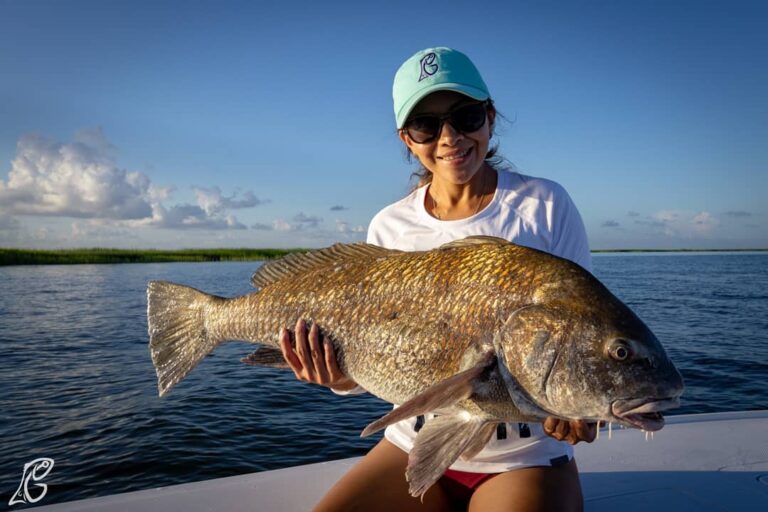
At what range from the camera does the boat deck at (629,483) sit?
3.74 m

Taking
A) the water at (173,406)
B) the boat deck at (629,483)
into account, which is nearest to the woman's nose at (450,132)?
the boat deck at (629,483)

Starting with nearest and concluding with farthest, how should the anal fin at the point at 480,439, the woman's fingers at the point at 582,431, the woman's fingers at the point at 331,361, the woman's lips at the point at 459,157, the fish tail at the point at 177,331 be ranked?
the woman's fingers at the point at 582,431, the anal fin at the point at 480,439, the woman's fingers at the point at 331,361, the woman's lips at the point at 459,157, the fish tail at the point at 177,331

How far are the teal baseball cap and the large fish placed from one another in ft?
3.08

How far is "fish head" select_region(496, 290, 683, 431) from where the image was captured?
89.8 inches

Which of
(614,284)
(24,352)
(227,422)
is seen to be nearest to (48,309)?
(24,352)

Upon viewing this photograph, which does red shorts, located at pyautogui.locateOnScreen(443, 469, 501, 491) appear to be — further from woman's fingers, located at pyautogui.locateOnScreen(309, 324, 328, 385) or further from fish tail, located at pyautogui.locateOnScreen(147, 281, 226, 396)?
fish tail, located at pyautogui.locateOnScreen(147, 281, 226, 396)

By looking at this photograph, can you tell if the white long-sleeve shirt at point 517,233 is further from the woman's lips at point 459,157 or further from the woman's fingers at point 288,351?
the woman's fingers at point 288,351

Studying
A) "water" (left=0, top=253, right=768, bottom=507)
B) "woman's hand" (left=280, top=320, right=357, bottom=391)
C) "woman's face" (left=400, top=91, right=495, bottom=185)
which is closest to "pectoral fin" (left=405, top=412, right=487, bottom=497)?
"woman's hand" (left=280, top=320, right=357, bottom=391)

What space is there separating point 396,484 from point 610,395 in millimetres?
1488

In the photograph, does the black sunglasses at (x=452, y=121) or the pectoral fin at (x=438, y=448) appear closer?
the pectoral fin at (x=438, y=448)

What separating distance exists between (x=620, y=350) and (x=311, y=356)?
174 centimetres

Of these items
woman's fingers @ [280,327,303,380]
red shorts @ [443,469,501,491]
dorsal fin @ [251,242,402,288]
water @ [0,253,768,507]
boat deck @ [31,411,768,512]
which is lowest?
water @ [0,253,768,507]

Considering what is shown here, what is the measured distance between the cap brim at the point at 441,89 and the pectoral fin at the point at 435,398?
1.69 metres

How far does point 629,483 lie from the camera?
161 inches
